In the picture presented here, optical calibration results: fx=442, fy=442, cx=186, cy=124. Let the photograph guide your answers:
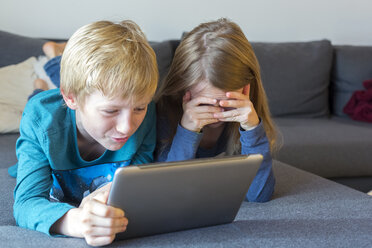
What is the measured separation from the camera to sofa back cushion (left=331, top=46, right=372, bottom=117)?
2.93 meters

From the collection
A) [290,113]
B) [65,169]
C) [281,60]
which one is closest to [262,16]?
[281,60]

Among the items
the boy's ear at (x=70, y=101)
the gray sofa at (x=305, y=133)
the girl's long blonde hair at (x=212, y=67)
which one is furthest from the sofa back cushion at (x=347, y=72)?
the boy's ear at (x=70, y=101)

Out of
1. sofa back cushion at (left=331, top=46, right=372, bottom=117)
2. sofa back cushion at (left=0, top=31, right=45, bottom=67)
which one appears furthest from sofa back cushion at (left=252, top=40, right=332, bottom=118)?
sofa back cushion at (left=0, top=31, right=45, bottom=67)

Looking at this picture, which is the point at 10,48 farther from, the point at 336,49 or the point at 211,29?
the point at 336,49

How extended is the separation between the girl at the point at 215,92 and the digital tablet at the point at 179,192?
0.31 meters

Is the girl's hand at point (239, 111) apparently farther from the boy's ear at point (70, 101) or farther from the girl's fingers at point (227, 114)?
the boy's ear at point (70, 101)

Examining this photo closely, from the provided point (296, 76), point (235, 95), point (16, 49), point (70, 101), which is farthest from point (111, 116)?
point (296, 76)

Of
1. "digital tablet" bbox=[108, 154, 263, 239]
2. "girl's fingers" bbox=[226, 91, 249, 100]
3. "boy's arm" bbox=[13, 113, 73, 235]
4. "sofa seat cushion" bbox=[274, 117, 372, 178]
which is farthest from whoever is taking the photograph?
"sofa seat cushion" bbox=[274, 117, 372, 178]

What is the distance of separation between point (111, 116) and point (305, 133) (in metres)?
1.59

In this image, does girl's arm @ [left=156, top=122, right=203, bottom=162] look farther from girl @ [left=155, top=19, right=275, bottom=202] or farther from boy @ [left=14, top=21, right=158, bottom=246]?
boy @ [left=14, top=21, right=158, bottom=246]

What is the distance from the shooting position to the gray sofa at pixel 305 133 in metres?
1.04

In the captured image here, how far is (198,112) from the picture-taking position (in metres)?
1.22

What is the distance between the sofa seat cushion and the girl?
0.89 m

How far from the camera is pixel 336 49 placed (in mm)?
3023
